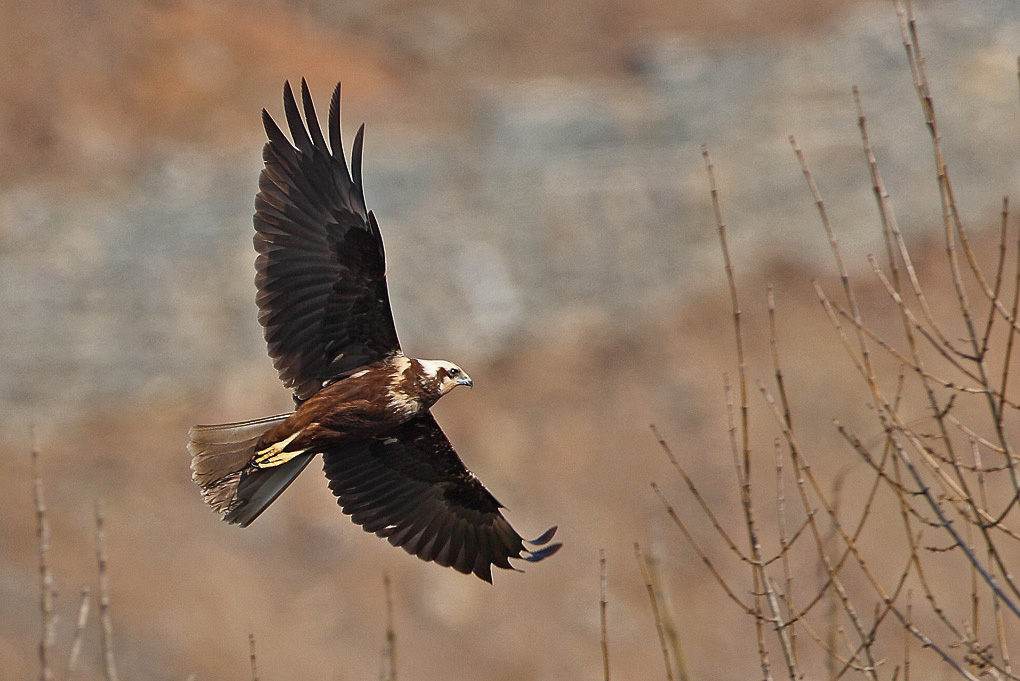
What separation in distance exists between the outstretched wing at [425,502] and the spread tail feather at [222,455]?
2.52ft

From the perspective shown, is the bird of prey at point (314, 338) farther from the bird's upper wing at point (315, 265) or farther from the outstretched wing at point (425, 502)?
the outstretched wing at point (425, 502)

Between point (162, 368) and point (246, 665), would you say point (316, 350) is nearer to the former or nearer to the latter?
point (246, 665)

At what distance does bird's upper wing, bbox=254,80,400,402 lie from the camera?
22.9ft

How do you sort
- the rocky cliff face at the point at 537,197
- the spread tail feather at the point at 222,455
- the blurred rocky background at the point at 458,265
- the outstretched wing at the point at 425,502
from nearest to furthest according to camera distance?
the spread tail feather at the point at 222,455 < the outstretched wing at the point at 425,502 < the blurred rocky background at the point at 458,265 < the rocky cliff face at the point at 537,197

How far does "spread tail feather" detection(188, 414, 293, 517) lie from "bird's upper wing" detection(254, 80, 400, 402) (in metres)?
0.38

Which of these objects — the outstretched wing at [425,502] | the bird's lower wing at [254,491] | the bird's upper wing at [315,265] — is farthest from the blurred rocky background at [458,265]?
the bird's upper wing at [315,265]

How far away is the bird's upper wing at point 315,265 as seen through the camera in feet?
22.9

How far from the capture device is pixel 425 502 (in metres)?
7.62

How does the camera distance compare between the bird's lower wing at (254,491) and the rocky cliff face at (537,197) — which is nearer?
the bird's lower wing at (254,491)

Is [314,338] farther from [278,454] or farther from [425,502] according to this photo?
[425,502]

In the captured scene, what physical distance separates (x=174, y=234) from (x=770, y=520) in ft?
37.0

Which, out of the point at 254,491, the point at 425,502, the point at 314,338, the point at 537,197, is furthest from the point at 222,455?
the point at 537,197

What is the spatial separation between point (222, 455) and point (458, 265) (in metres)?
16.4

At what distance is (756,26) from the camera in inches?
1212
